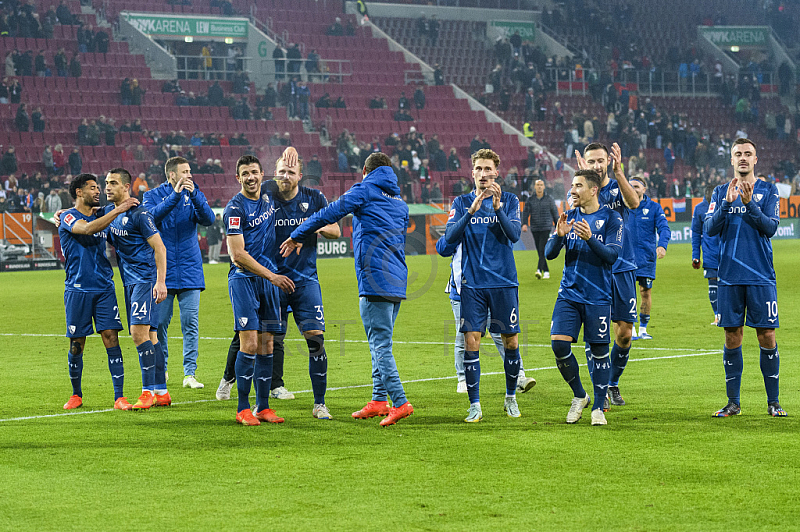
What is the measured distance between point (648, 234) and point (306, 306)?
647 cm

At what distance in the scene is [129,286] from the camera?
348 inches

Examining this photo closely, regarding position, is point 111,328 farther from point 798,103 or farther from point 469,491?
point 798,103

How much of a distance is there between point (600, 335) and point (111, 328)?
13.4ft

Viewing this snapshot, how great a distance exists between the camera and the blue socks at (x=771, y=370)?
780cm

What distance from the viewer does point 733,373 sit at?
309 inches

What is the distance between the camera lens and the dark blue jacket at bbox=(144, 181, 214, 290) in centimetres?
1005

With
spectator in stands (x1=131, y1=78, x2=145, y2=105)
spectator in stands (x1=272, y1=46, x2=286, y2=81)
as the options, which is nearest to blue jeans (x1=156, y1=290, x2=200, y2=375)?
spectator in stands (x1=131, y1=78, x2=145, y2=105)

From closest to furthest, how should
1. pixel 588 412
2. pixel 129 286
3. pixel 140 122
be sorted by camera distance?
pixel 588 412
pixel 129 286
pixel 140 122

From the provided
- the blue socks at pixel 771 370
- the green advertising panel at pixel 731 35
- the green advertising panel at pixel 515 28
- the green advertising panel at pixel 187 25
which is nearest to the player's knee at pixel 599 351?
the blue socks at pixel 771 370

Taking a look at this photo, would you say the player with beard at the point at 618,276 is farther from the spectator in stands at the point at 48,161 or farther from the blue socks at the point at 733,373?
the spectator in stands at the point at 48,161

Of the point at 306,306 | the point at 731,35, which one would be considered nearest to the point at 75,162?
the point at 306,306

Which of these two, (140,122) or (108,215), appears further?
(140,122)

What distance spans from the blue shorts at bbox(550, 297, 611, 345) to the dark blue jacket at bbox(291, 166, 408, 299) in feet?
3.98

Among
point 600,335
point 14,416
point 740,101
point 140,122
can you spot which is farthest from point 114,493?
point 740,101
